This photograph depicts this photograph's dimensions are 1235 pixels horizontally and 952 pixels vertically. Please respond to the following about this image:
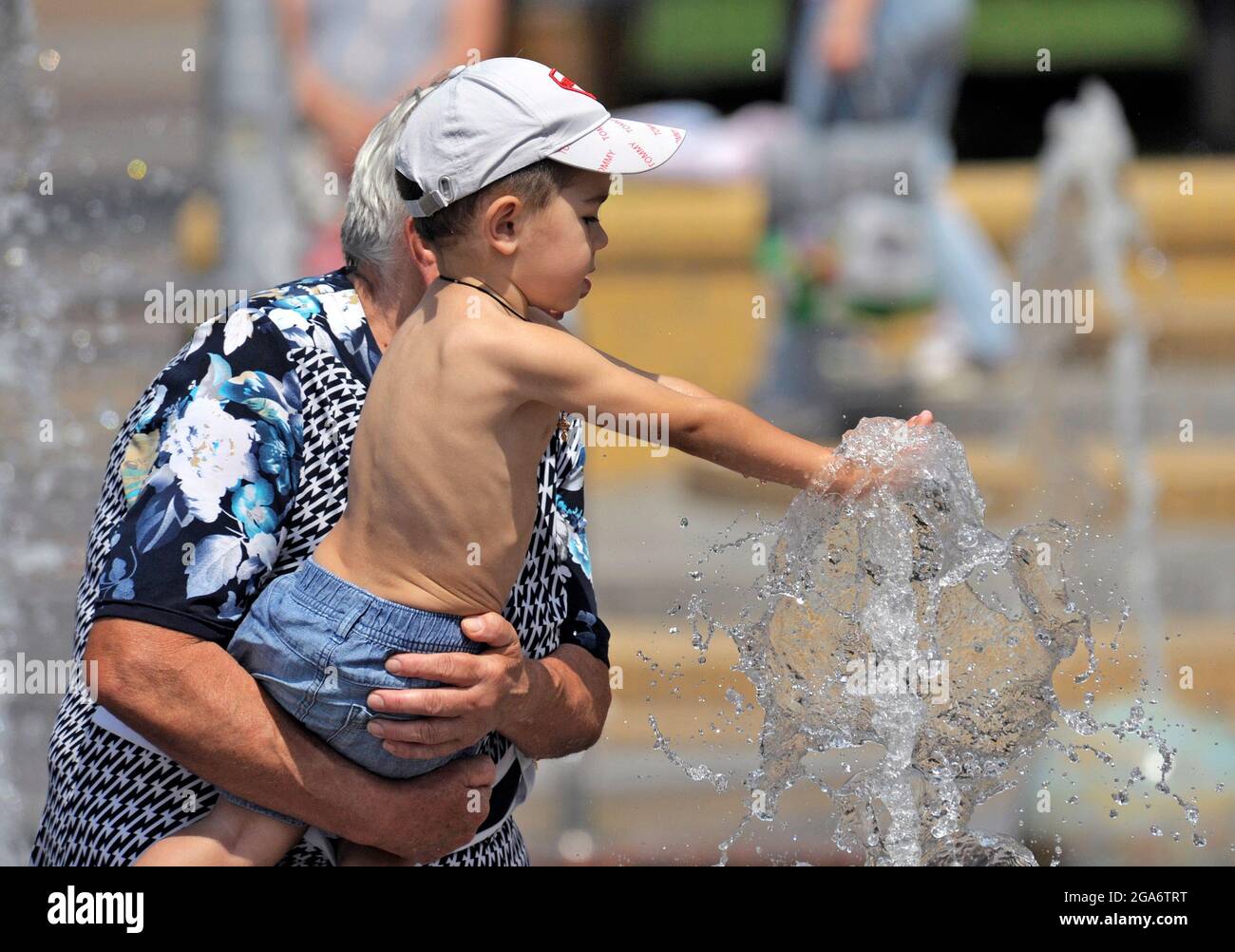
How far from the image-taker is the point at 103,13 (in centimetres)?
1009

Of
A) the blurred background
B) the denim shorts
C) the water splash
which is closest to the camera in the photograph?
the denim shorts

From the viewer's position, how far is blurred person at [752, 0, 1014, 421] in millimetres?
7379

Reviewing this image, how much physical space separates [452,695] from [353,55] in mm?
6031

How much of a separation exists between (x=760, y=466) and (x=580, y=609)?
1.37 feet

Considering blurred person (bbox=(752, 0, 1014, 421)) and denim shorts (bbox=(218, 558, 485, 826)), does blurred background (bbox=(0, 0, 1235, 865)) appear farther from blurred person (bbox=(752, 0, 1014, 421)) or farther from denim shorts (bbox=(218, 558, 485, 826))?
denim shorts (bbox=(218, 558, 485, 826))

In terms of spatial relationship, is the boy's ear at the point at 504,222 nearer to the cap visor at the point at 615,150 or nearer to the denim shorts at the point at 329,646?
the cap visor at the point at 615,150

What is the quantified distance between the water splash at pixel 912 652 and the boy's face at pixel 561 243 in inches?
Result: 14.5

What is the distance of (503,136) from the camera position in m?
1.87

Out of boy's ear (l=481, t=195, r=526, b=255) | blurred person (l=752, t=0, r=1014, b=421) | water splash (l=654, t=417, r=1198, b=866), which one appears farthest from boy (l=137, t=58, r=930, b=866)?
blurred person (l=752, t=0, r=1014, b=421)

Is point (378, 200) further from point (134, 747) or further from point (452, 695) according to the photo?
point (134, 747)

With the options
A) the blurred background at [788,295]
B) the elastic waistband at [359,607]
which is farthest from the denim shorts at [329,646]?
the blurred background at [788,295]

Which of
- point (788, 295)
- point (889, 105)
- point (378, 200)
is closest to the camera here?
point (378, 200)

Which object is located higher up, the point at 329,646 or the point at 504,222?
the point at 504,222

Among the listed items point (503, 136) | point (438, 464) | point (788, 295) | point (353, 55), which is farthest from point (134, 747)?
point (353, 55)
